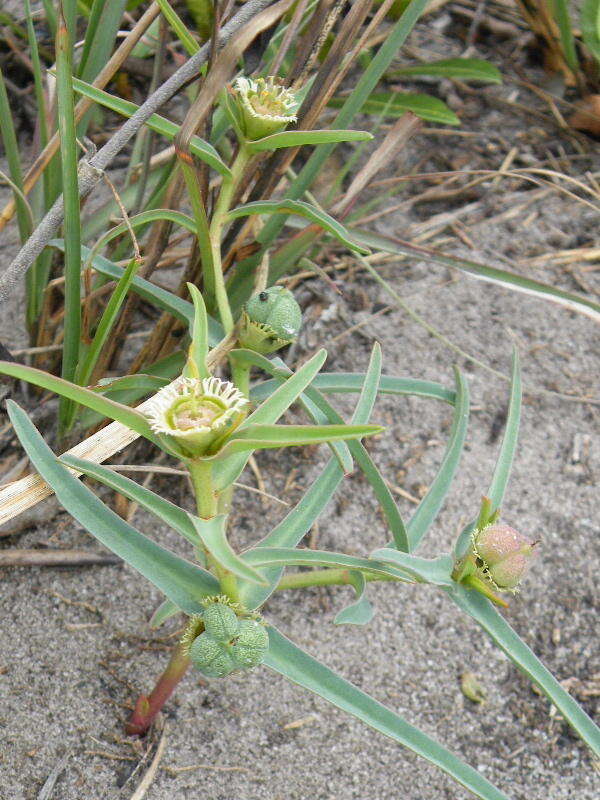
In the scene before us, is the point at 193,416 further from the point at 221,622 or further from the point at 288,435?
the point at 221,622

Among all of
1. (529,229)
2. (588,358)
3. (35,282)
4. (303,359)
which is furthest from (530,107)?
(35,282)

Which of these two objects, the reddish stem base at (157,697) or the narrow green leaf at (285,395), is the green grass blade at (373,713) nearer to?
the reddish stem base at (157,697)

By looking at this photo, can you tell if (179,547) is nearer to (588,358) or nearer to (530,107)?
(588,358)

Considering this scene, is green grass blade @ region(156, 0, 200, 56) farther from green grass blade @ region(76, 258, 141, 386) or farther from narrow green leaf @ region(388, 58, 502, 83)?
narrow green leaf @ region(388, 58, 502, 83)

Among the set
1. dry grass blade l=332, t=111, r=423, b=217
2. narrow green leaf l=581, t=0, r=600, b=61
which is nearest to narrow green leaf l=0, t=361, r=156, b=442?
dry grass blade l=332, t=111, r=423, b=217

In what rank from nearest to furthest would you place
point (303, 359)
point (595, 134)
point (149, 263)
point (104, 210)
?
1. point (149, 263)
2. point (104, 210)
3. point (303, 359)
4. point (595, 134)

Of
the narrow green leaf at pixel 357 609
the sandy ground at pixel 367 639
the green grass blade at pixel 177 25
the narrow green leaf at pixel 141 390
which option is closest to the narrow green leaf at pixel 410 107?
the sandy ground at pixel 367 639

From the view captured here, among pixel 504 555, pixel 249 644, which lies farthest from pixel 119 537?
pixel 504 555
